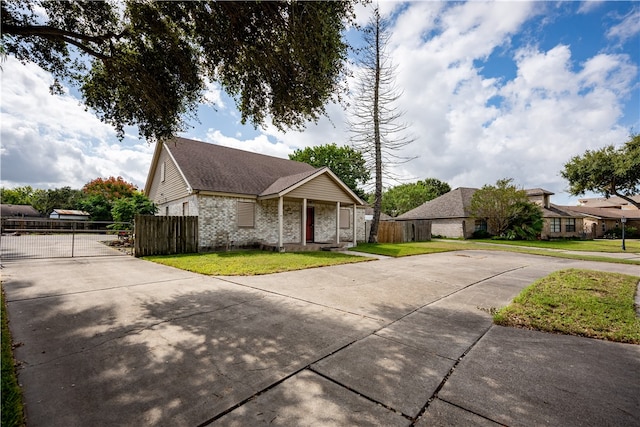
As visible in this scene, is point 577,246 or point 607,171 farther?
point 607,171

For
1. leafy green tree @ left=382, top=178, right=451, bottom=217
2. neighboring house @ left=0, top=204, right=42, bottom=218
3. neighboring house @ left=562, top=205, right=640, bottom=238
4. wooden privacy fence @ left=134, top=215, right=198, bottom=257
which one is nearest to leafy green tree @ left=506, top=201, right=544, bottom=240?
neighboring house @ left=562, top=205, right=640, bottom=238

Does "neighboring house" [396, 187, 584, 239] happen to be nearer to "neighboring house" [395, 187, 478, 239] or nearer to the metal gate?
"neighboring house" [395, 187, 478, 239]

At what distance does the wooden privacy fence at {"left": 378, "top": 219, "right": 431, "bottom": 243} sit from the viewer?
21875mm

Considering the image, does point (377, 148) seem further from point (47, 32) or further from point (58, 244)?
point (58, 244)

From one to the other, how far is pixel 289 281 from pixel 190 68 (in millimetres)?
5630

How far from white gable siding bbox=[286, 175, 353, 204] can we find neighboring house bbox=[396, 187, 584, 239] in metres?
16.8

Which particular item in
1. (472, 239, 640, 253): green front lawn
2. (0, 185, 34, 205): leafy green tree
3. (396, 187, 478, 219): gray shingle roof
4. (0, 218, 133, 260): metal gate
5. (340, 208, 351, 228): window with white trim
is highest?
(0, 185, 34, 205): leafy green tree

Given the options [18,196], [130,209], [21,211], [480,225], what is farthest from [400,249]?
[18,196]

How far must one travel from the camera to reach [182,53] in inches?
244

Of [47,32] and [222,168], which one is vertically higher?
[47,32]

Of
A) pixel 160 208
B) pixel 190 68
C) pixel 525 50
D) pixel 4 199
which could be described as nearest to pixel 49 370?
pixel 190 68

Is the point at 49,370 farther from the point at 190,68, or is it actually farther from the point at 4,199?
the point at 4,199

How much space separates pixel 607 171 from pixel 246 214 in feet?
125

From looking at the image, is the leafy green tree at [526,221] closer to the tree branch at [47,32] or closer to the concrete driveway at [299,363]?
the concrete driveway at [299,363]
